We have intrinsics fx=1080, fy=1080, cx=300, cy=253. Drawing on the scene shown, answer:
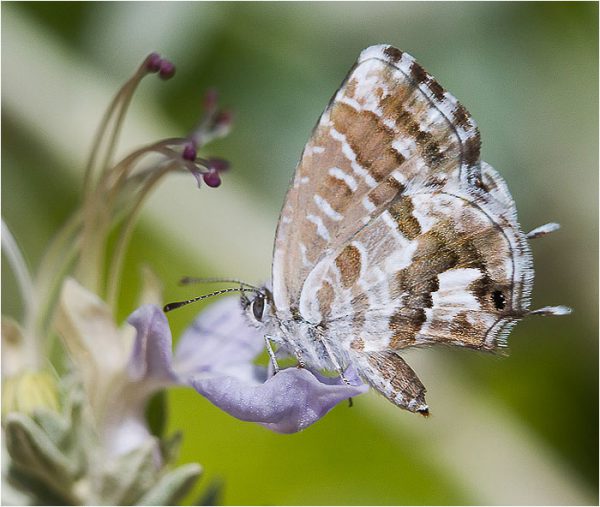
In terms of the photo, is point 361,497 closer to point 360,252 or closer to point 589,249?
point 589,249

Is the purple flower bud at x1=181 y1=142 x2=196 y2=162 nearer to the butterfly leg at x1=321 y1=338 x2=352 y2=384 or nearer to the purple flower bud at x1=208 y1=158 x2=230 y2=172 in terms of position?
the purple flower bud at x1=208 y1=158 x2=230 y2=172

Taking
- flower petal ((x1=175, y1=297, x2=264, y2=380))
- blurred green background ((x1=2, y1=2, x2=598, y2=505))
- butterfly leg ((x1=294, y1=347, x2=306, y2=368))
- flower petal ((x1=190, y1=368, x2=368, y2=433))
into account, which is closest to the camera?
flower petal ((x1=190, y1=368, x2=368, y2=433))

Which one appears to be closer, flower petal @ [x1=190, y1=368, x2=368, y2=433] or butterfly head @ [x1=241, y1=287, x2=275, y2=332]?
flower petal @ [x1=190, y1=368, x2=368, y2=433]

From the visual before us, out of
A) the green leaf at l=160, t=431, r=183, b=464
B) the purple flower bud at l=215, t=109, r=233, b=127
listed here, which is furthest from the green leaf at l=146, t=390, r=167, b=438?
the purple flower bud at l=215, t=109, r=233, b=127

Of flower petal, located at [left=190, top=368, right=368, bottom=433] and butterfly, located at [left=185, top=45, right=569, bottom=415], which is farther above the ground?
butterfly, located at [left=185, top=45, right=569, bottom=415]

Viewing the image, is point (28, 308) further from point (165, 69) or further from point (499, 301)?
point (499, 301)

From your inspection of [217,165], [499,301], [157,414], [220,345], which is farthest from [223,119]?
[499,301]

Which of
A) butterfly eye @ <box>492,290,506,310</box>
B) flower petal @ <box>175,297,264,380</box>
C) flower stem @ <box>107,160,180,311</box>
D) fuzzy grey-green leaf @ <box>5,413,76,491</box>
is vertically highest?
butterfly eye @ <box>492,290,506,310</box>

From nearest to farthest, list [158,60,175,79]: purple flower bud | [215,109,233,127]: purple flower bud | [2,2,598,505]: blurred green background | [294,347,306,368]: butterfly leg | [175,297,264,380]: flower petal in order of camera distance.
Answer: [294,347,306,368]: butterfly leg, [158,60,175,79]: purple flower bud, [175,297,264,380]: flower petal, [215,109,233,127]: purple flower bud, [2,2,598,505]: blurred green background
